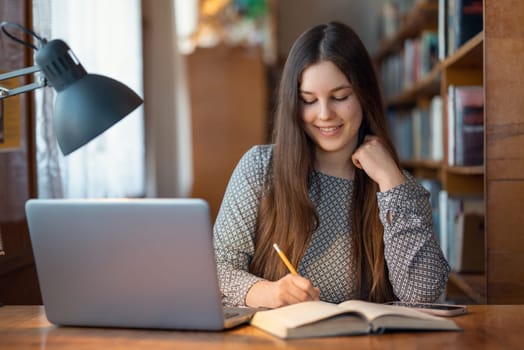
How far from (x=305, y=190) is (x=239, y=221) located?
16 cm

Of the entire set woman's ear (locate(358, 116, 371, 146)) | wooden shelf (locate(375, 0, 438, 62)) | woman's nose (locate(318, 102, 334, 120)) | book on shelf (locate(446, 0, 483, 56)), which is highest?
wooden shelf (locate(375, 0, 438, 62))

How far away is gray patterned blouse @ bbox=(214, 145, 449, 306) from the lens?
156cm

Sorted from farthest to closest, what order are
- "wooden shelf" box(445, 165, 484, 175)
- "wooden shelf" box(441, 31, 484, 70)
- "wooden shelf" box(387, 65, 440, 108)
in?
"wooden shelf" box(387, 65, 440, 108) < "wooden shelf" box(445, 165, 484, 175) < "wooden shelf" box(441, 31, 484, 70)

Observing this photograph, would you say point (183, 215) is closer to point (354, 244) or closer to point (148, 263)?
point (148, 263)

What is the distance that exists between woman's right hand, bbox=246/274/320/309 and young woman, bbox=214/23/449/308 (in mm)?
139

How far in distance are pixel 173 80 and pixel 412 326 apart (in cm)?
280

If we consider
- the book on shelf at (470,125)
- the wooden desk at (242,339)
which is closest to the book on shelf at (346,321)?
the wooden desk at (242,339)

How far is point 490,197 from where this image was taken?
1767mm

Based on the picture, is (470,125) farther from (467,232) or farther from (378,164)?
(378,164)

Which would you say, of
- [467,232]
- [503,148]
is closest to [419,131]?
[467,232]

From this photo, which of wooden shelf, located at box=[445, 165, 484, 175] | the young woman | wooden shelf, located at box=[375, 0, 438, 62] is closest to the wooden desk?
the young woman

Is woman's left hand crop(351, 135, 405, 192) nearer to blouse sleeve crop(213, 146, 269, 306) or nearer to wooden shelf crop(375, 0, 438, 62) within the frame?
blouse sleeve crop(213, 146, 269, 306)

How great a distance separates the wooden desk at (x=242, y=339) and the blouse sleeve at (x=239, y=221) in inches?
17.5

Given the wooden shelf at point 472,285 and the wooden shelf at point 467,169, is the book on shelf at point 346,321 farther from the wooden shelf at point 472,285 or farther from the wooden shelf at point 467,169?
the wooden shelf at point 467,169
